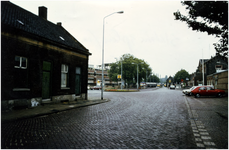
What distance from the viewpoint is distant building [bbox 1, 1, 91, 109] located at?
10461mm

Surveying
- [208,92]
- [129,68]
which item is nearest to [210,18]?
[208,92]

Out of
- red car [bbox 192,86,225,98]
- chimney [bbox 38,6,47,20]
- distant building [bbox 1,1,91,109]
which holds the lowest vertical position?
red car [bbox 192,86,225,98]

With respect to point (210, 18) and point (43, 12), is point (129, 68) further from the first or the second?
point (210, 18)

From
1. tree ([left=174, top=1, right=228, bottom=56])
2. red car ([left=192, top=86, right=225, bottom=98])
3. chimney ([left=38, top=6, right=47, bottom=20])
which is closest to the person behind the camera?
tree ([left=174, top=1, right=228, bottom=56])

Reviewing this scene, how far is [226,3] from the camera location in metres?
8.22

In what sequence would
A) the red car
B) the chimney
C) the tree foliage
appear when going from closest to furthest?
the chimney, the red car, the tree foliage

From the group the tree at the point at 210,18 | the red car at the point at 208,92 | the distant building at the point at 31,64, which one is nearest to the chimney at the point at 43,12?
the distant building at the point at 31,64

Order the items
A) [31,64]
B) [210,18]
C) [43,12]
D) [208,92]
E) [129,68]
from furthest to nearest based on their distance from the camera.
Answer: [129,68], [208,92], [43,12], [31,64], [210,18]

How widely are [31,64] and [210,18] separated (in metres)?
10.8

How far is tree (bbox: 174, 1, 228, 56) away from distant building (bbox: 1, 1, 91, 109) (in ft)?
29.8

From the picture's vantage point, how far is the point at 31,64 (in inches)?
475

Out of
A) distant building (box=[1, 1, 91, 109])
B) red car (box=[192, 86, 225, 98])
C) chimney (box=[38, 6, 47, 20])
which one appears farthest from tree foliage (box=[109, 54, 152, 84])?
distant building (box=[1, 1, 91, 109])

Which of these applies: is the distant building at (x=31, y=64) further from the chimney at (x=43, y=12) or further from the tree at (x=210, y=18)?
the tree at (x=210, y=18)

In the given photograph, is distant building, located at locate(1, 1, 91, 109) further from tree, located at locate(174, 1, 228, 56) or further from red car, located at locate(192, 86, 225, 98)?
red car, located at locate(192, 86, 225, 98)
